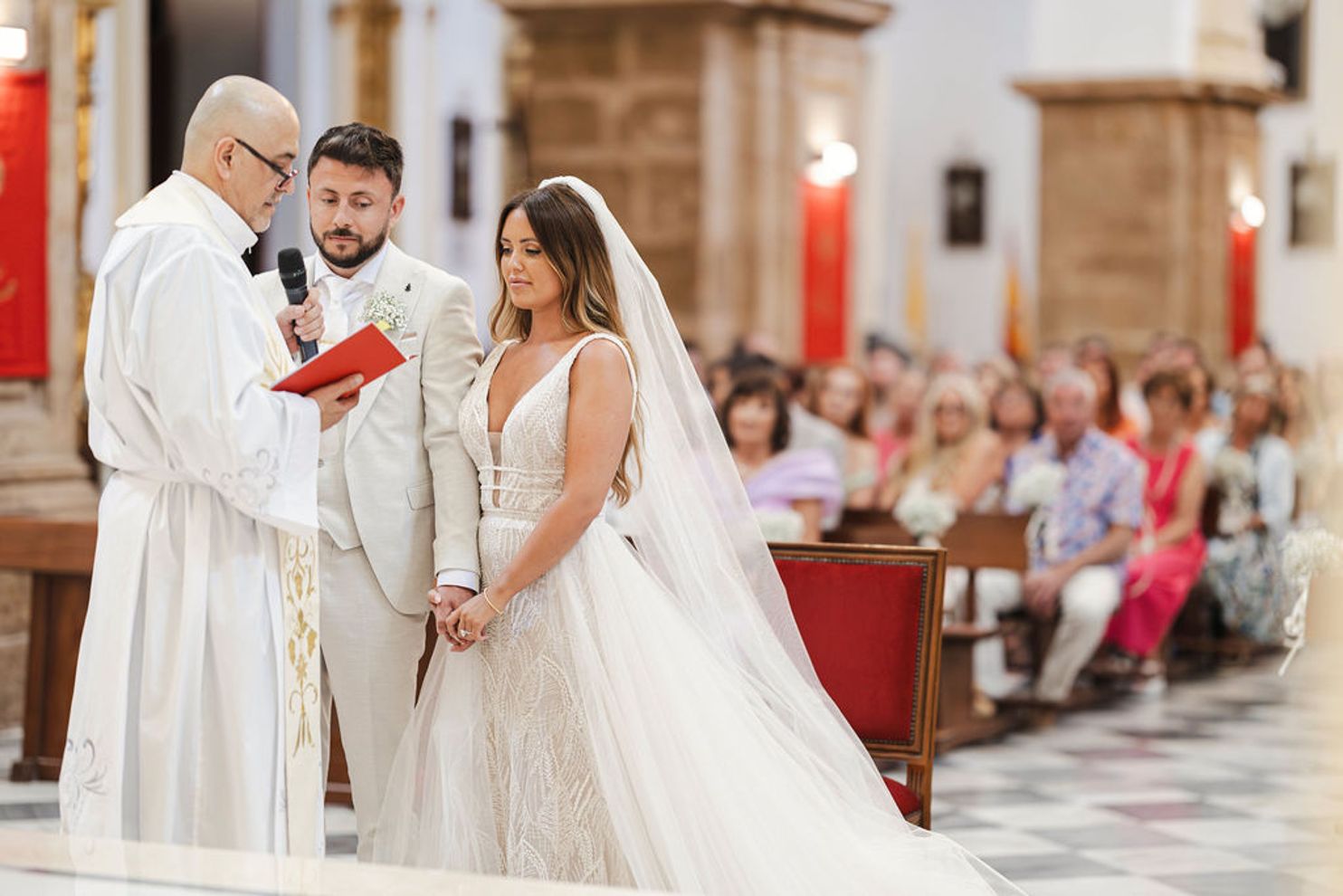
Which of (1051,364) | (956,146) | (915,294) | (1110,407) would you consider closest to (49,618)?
(1110,407)

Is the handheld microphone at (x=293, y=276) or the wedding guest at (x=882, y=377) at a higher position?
the handheld microphone at (x=293, y=276)

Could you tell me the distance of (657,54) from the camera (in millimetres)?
10734

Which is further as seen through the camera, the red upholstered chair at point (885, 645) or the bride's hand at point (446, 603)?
the red upholstered chair at point (885, 645)

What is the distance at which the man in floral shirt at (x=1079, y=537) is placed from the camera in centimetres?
778

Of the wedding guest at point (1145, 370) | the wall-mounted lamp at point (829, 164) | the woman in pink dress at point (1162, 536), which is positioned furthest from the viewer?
the wedding guest at point (1145, 370)

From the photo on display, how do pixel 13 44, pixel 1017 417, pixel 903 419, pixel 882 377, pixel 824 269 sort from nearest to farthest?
1. pixel 13 44
2. pixel 1017 417
3. pixel 903 419
4. pixel 824 269
5. pixel 882 377

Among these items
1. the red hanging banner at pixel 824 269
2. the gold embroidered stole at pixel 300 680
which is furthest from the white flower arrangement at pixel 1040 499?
the gold embroidered stole at pixel 300 680

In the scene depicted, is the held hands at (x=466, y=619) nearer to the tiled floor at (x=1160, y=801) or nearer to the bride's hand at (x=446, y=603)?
→ the bride's hand at (x=446, y=603)

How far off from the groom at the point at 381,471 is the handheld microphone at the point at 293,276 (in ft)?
0.87

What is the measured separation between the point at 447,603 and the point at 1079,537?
189 inches

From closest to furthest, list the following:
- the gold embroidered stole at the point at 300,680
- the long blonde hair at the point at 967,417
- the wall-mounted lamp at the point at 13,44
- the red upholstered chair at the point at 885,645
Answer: the gold embroidered stole at the point at 300,680 → the red upholstered chair at the point at 885,645 → the wall-mounted lamp at the point at 13,44 → the long blonde hair at the point at 967,417

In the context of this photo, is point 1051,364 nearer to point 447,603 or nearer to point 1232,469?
point 1232,469

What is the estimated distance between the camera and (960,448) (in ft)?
28.4

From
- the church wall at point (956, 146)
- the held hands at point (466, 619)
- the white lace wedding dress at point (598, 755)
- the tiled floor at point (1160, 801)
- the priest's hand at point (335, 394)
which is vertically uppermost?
the church wall at point (956, 146)
